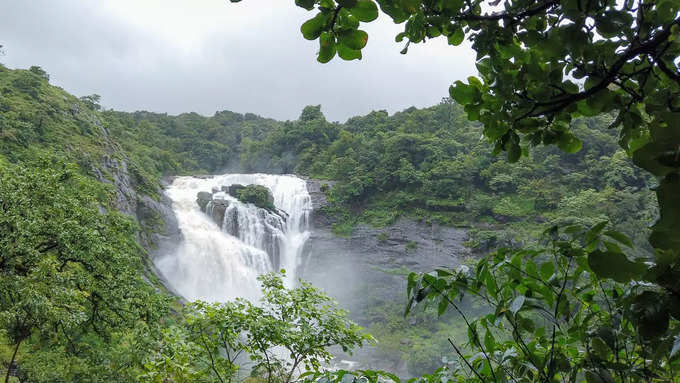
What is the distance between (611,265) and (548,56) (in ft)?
1.47

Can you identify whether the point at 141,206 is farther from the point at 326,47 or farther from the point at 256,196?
the point at 326,47

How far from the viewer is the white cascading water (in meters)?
17.3

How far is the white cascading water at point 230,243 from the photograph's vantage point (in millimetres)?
17328

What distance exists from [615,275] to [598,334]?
269 mm

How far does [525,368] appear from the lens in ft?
3.48

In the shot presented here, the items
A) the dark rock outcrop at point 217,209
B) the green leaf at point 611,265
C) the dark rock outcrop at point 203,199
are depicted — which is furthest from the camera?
the dark rock outcrop at point 203,199

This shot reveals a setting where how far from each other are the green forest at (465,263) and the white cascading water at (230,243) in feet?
5.99

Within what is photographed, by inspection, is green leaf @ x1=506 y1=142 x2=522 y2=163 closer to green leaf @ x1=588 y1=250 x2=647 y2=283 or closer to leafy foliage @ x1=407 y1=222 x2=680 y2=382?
leafy foliage @ x1=407 y1=222 x2=680 y2=382

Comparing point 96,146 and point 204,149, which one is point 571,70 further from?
point 204,149

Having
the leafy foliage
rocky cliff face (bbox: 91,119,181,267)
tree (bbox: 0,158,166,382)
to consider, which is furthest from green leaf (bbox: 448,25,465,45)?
rocky cliff face (bbox: 91,119,181,267)

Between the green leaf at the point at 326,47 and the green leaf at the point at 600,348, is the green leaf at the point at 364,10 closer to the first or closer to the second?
the green leaf at the point at 326,47

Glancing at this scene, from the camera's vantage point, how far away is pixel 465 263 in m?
2.69

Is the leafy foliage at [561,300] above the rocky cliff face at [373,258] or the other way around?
above

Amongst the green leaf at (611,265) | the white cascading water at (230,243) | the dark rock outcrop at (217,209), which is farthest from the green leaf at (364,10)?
the dark rock outcrop at (217,209)
